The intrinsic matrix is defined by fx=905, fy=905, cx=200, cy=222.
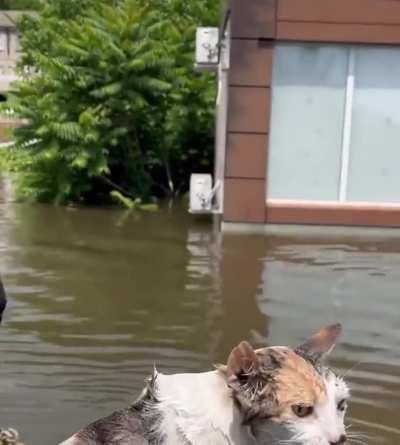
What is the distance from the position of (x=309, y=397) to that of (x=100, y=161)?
452 inches

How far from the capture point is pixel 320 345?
284cm

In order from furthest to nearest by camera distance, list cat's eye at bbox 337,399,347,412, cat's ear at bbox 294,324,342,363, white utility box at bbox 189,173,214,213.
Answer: white utility box at bbox 189,173,214,213
cat's ear at bbox 294,324,342,363
cat's eye at bbox 337,399,347,412

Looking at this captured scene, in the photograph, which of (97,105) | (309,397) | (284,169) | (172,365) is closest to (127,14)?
(97,105)

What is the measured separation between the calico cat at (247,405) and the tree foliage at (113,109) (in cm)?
1081

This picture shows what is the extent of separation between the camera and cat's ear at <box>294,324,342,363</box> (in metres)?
2.80

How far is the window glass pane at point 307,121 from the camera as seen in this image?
11555mm

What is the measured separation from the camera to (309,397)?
2615 mm

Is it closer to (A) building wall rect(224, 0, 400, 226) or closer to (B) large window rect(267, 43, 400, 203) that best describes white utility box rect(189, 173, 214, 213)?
(A) building wall rect(224, 0, 400, 226)

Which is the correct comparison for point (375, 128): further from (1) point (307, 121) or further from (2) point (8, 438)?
(2) point (8, 438)

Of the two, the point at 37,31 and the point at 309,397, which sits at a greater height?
the point at 37,31

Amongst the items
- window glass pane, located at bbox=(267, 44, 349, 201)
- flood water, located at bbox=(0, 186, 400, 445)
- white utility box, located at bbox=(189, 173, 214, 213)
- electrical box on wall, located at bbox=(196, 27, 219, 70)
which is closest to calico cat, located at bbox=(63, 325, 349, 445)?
flood water, located at bbox=(0, 186, 400, 445)

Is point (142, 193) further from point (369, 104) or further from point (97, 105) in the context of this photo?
point (369, 104)

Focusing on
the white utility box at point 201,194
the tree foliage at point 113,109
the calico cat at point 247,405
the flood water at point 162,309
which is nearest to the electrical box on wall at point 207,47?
the tree foliage at point 113,109

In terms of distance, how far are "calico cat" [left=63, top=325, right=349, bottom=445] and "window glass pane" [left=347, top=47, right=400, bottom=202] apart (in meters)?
9.11
